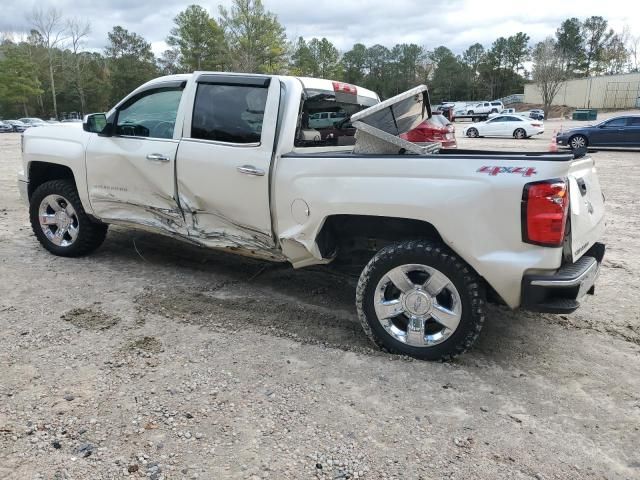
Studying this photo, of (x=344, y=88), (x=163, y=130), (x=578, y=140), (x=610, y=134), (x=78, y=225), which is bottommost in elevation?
(x=78, y=225)

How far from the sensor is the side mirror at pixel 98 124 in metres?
4.89

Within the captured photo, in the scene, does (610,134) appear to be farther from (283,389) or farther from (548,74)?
(548,74)

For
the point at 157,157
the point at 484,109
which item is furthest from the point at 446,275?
the point at 484,109

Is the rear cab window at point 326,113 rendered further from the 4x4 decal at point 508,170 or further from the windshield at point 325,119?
the 4x4 decal at point 508,170

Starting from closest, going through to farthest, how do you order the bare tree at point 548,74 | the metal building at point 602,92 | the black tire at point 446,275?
the black tire at point 446,275, the bare tree at point 548,74, the metal building at point 602,92

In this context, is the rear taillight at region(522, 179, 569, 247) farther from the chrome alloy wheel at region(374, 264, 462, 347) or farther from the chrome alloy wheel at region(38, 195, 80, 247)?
the chrome alloy wheel at region(38, 195, 80, 247)

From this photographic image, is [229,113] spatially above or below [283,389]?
above

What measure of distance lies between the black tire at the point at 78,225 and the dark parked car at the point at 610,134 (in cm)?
1883

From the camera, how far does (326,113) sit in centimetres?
441

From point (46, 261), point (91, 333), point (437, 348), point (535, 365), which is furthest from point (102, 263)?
point (535, 365)

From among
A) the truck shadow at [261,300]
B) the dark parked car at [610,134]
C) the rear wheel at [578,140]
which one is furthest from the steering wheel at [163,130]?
the rear wheel at [578,140]

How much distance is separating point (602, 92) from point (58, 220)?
2963 inches

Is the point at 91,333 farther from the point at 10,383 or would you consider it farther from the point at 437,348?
the point at 437,348

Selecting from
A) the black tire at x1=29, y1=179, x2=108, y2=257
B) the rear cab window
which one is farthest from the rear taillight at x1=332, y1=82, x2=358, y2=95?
the black tire at x1=29, y1=179, x2=108, y2=257
